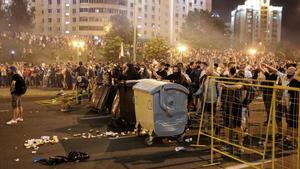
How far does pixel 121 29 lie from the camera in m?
57.0

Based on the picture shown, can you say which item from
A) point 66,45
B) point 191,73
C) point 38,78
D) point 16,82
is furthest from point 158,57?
point 16,82

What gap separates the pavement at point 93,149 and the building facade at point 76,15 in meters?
94.9

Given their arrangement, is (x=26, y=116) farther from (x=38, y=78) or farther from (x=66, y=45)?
(x=66, y=45)

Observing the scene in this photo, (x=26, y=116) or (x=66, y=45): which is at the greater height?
(x=66, y=45)

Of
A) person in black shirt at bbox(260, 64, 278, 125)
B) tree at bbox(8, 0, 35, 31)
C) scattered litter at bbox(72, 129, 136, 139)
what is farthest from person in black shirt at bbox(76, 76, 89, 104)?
tree at bbox(8, 0, 35, 31)

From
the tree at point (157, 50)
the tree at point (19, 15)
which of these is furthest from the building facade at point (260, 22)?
the tree at point (157, 50)

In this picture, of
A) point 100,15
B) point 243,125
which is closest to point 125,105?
point 243,125

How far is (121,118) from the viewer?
12.4 m

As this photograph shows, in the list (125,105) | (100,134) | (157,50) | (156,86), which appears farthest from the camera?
(157,50)

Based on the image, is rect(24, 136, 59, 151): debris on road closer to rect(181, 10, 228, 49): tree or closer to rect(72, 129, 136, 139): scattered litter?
rect(72, 129, 136, 139): scattered litter

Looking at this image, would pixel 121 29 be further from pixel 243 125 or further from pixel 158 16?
pixel 158 16

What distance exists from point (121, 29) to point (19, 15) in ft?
96.0

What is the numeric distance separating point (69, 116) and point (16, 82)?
271 cm

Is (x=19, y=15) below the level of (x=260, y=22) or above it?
below
